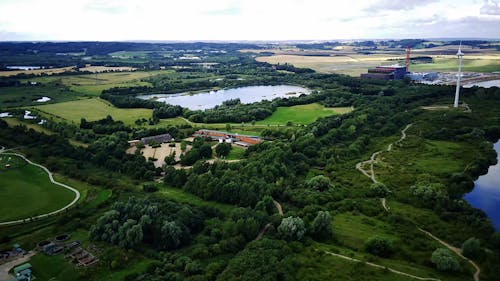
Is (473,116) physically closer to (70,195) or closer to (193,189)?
(193,189)

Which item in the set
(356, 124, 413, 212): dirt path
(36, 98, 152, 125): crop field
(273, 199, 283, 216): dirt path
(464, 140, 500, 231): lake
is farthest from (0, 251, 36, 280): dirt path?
(36, 98, 152, 125): crop field

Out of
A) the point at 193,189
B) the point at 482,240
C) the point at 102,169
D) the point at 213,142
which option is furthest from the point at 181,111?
the point at 482,240

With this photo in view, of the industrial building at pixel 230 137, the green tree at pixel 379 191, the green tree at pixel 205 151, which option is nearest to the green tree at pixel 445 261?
the green tree at pixel 379 191

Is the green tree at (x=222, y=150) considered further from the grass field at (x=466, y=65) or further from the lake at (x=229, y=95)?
the grass field at (x=466, y=65)

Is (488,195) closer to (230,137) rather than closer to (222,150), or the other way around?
(222,150)

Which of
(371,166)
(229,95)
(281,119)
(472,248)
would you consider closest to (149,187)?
(371,166)

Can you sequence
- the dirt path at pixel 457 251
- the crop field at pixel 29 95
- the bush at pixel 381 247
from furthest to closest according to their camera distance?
the crop field at pixel 29 95 < the bush at pixel 381 247 < the dirt path at pixel 457 251
